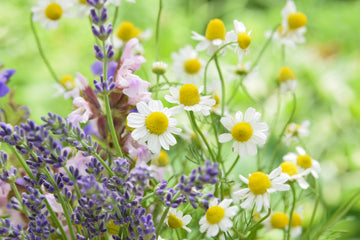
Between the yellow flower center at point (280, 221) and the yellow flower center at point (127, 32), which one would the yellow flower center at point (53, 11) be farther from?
the yellow flower center at point (280, 221)

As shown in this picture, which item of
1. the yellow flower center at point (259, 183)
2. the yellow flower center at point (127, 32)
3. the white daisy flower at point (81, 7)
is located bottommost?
the yellow flower center at point (259, 183)

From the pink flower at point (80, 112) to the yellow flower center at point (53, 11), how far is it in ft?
0.53

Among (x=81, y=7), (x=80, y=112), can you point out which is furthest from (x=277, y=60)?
(x=80, y=112)

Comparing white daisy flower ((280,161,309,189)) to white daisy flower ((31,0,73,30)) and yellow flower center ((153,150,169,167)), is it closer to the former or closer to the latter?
yellow flower center ((153,150,169,167))

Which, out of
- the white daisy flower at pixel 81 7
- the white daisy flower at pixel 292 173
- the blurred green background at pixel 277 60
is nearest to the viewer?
the white daisy flower at pixel 292 173

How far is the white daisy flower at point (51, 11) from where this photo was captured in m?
0.44

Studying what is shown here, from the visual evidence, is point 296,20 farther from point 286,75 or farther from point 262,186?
point 262,186

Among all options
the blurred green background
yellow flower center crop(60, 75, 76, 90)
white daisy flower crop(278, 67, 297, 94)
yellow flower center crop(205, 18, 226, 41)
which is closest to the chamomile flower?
white daisy flower crop(278, 67, 297, 94)

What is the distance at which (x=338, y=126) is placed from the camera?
1170 mm

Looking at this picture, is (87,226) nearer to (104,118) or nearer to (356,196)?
(104,118)

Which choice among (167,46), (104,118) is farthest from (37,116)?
(104,118)

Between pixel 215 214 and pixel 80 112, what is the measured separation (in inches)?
5.3

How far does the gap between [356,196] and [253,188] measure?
13 centimetres

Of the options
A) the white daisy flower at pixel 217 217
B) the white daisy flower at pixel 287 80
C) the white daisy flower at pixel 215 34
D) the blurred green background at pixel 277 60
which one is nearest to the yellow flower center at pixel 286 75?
the white daisy flower at pixel 287 80
